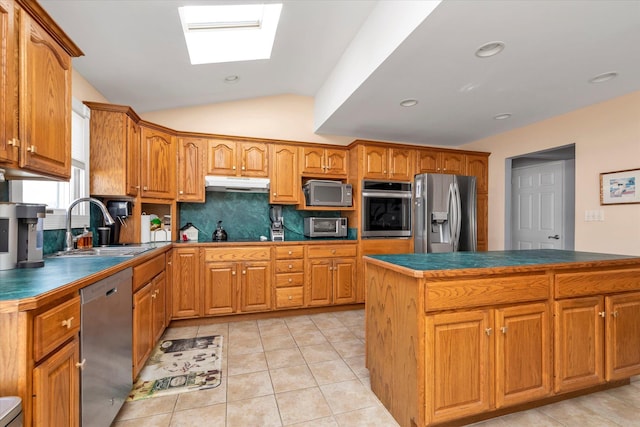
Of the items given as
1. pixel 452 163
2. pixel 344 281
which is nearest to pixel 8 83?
pixel 344 281

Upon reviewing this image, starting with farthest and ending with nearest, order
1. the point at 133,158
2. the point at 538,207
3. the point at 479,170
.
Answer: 1. the point at 479,170
2. the point at 538,207
3. the point at 133,158

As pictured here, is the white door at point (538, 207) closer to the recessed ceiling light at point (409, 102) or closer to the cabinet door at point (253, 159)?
the recessed ceiling light at point (409, 102)

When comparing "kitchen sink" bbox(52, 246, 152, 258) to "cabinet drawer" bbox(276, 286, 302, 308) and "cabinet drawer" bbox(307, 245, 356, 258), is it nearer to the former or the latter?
"cabinet drawer" bbox(276, 286, 302, 308)

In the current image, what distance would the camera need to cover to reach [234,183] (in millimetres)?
3434

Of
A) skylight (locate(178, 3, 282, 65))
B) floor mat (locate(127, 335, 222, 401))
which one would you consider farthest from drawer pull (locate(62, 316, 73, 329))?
skylight (locate(178, 3, 282, 65))

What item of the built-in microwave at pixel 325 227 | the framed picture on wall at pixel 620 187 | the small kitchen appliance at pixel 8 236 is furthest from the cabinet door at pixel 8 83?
the framed picture on wall at pixel 620 187

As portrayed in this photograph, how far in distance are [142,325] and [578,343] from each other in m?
2.85

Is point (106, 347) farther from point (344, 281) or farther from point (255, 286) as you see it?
point (344, 281)

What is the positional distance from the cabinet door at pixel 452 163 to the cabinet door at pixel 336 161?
4.48 ft

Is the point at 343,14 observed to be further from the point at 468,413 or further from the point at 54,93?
the point at 468,413

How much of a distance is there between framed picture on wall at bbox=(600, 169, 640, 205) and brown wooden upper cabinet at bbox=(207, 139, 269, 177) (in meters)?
3.58

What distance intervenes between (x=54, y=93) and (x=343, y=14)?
2023 mm

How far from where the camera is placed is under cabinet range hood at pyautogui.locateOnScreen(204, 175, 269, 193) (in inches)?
133

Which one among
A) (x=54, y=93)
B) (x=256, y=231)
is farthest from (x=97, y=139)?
(x=256, y=231)
